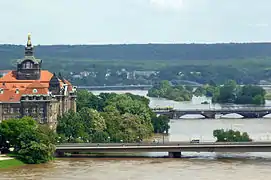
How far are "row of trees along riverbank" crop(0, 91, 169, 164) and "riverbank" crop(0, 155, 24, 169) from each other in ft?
3.25

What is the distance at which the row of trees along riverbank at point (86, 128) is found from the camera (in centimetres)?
8138

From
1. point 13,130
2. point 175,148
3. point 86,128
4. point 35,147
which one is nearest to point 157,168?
point 175,148

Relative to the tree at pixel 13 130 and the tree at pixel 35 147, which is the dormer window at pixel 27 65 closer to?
the tree at pixel 13 130

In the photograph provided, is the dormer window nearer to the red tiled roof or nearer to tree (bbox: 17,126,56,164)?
the red tiled roof

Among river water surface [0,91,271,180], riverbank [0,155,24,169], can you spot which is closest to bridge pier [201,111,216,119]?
river water surface [0,91,271,180]

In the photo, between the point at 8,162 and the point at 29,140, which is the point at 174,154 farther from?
the point at 8,162

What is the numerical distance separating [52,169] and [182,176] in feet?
36.0

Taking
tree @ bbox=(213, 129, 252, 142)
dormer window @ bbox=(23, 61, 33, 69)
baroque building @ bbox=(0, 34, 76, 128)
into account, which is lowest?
tree @ bbox=(213, 129, 252, 142)

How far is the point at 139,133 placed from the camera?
99.7 metres

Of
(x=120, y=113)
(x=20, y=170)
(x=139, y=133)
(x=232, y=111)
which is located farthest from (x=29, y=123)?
(x=232, y=111)

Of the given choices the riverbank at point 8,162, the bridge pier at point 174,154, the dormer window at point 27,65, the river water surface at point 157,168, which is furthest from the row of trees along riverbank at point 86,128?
the bridge pier at point 174,154

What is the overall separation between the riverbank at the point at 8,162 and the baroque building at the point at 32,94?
50.2 feet

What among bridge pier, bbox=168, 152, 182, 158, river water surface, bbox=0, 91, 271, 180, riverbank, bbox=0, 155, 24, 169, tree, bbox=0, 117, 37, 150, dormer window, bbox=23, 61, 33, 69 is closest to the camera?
river water surface, bbox=0, 91, 271, 180

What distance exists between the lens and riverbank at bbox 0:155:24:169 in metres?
78.0
